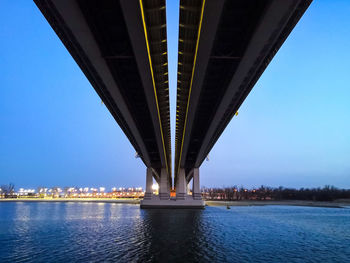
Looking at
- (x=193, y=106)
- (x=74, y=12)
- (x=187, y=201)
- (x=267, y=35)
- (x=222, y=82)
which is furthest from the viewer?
(x=187, y=201)

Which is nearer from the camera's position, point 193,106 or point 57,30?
point 57,30

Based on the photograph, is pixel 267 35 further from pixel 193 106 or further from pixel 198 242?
pixel 198 242

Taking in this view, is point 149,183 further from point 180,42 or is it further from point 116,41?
point 180,42

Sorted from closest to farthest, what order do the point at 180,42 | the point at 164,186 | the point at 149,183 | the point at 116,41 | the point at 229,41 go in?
the point at 229,41 → the point at 116,41 → the point at 180,42 → the point at 164,186 → the point at 149,183

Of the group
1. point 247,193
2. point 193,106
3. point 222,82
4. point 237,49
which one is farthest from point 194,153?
point 247,193

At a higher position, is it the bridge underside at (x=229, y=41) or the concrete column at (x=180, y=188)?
the bridge underside at (x=229, y=41)

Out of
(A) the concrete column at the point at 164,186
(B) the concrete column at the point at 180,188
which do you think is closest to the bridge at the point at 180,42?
(A) the concrete column at the point at 164,186

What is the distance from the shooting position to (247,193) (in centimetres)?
18975

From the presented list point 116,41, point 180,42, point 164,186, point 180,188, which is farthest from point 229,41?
point 164,186

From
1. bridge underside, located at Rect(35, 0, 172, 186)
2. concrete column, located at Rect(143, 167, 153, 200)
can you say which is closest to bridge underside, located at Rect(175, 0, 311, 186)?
bridge underside, located at Rect(35, 0, 172, 186)

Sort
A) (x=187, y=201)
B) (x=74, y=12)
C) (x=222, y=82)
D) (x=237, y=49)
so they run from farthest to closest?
1. (x=187, y=201)
2. (x=222, y=82)
3. (x=237, y=49)
4. (x=74, y=12)

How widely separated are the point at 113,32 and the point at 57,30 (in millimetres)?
3056

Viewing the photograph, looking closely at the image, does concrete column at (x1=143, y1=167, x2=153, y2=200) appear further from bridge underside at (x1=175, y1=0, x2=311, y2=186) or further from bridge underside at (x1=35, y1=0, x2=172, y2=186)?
bridge underside at (x1=175, y1=0, x2=311, y2=186)

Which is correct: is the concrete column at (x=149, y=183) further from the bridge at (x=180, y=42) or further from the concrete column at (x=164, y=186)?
the bridge at (x=180, y=42)
